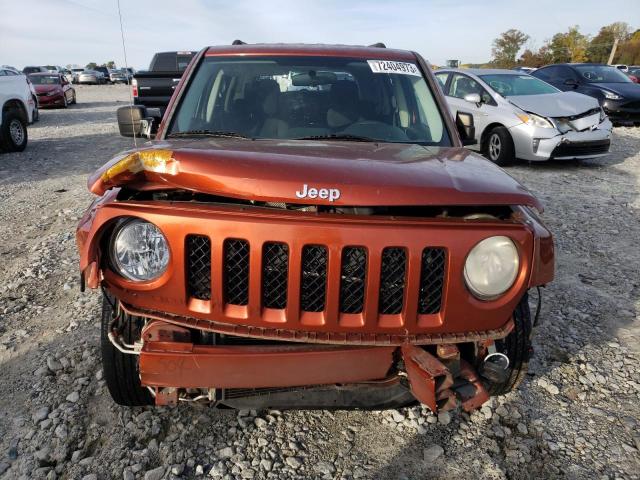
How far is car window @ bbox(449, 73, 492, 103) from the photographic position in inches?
362

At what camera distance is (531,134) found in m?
8.22

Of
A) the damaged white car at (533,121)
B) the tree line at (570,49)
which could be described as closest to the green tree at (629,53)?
the tree line at (570,49)

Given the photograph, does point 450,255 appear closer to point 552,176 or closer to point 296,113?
point 296,113

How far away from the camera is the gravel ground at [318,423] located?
2260 mm

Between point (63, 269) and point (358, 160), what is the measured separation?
3349mm

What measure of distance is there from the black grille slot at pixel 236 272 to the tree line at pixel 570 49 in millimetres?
48190

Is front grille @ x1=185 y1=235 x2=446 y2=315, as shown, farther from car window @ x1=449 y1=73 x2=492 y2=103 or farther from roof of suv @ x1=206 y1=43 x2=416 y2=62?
car window @ x1=449 y1=73 x2=492 y2=103

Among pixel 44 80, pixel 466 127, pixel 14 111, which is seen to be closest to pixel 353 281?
pixel 466 127

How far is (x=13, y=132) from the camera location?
9938 mm

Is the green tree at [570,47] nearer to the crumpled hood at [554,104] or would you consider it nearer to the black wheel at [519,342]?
the crumpled hood at [554,104]

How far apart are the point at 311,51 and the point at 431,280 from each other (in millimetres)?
2066

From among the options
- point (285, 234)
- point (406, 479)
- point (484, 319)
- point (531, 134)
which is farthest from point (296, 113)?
point (531, 134)

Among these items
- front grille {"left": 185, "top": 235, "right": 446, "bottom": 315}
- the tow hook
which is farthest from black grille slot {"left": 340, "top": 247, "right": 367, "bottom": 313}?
the tow hook

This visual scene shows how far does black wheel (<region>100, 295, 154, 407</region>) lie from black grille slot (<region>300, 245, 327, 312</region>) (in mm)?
745
